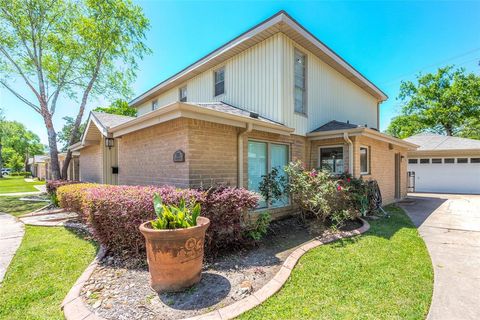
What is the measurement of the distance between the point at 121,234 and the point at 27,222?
6050 millimetres

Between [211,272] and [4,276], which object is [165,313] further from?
[4,276]

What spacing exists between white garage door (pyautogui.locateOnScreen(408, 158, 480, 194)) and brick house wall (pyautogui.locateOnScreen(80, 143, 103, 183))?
816 inches

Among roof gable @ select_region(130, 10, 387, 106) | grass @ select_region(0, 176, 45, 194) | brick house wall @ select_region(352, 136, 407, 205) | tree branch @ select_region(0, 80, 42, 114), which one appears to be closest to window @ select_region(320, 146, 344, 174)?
brick house wall @ select_region(352, 136, 407, 205)

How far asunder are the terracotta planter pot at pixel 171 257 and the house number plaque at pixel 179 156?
7.62ft

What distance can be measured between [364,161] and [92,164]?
13.3 m

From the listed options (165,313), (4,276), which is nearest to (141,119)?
(4,276)

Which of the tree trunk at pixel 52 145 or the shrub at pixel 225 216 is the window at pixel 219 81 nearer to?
the shrub at pixel 225 216

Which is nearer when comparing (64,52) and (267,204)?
(267,204)

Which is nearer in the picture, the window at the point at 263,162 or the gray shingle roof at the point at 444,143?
the window at the point at 263,162

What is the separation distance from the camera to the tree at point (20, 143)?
175 feet

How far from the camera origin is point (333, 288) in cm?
348

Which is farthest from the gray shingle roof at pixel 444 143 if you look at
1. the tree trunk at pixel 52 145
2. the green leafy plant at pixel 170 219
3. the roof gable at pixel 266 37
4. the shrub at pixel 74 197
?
the tree trunk at pixel 52 145

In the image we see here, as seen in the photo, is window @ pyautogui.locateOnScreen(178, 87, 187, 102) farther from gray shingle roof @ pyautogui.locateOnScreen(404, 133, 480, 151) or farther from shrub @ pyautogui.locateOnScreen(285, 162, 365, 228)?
gray shingle roof @ pyautogui.locateOnScreen(404, 133, 480, 151)

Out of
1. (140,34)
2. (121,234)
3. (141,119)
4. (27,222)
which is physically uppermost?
(140,34)
